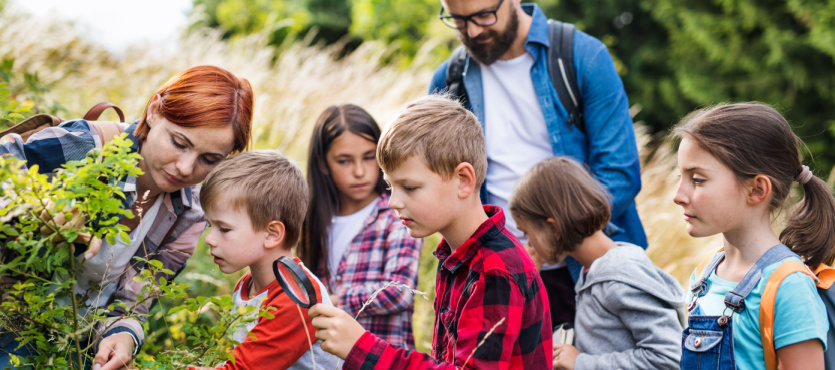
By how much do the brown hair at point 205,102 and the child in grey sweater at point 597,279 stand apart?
3.87ft

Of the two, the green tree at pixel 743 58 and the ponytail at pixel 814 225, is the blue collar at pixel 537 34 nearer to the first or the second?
the ponytail at pixel 814 225

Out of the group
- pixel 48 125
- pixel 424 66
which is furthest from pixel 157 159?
pixel 424 66

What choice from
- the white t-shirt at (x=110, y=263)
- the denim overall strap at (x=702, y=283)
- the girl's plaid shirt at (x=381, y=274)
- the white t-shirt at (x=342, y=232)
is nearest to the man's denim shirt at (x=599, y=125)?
the girl's plaid shirt at (x=381, y=274)

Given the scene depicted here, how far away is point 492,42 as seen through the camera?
326cm

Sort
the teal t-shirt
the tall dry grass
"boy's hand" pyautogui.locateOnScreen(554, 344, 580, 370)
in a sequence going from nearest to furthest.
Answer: the teal t-shirt → "boy's hand" pyautogui.locateOnScreen(554, 344, 580, 370) → the tall dry grass

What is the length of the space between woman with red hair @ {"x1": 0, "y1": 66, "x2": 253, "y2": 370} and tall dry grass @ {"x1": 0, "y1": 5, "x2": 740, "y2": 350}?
1.90 meters

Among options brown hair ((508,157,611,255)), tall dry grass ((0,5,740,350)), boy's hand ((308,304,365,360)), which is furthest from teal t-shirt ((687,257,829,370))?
tall dry grass ((0,5,740,350))

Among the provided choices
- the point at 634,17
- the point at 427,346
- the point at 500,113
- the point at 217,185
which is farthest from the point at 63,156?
the point at 634,17

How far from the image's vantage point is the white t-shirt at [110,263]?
221cm

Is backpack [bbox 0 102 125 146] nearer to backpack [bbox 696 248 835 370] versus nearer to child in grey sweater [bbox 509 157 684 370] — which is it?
child in grey sweater [bbox 509 157 684 370]

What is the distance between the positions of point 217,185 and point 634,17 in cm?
1277

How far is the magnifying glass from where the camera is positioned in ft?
5.52

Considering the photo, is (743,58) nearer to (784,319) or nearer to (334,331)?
(784,319)

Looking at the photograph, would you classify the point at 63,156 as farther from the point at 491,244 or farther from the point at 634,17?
the point at 634,17
